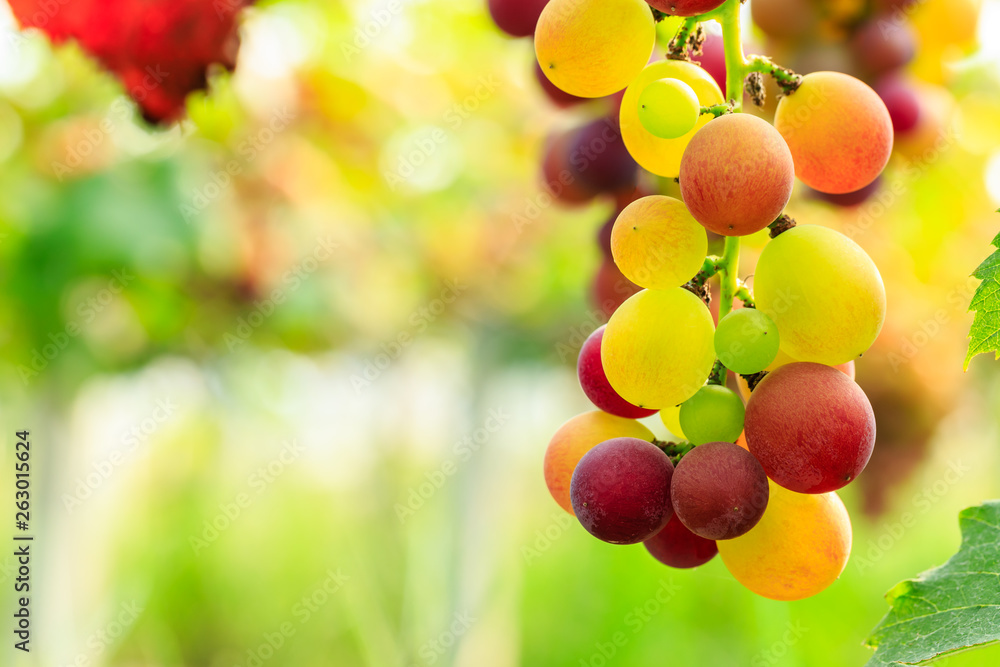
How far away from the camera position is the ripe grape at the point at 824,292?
298 mm

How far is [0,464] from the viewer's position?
2.23 meters

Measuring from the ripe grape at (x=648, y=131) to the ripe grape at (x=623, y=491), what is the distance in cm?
12

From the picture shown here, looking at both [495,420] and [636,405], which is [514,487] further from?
[636,405]

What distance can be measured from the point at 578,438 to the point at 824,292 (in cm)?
13

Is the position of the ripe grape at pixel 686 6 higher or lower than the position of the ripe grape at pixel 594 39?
higher

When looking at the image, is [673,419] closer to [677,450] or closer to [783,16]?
[677,450]

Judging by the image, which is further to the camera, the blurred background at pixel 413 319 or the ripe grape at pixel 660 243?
the blurred background at pixel 413 319

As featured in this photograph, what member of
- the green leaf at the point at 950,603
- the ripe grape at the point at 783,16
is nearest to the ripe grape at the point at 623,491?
the green leaf at the point at 950,603

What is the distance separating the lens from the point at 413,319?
1824 millimetres

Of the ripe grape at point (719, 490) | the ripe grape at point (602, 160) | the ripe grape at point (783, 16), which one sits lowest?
the ripe grape at point (719, 490)

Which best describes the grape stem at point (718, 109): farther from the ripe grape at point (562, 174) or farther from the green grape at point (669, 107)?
the ripe grape at point (562, 174)

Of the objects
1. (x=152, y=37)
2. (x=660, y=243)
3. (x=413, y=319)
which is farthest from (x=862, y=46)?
(x=413, y=319)

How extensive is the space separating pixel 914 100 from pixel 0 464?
2.50 meters

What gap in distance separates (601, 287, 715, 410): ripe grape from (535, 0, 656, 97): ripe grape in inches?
3.8
